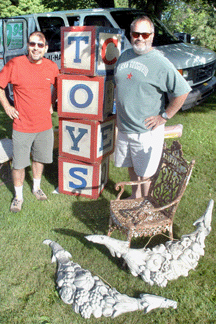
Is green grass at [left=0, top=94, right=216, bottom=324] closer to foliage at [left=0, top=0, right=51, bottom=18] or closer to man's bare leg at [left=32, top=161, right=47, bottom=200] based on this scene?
man's bare leg at [left=32, top=161, right=47, bottom=200]

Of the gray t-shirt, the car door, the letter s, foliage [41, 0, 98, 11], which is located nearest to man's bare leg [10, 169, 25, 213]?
the letter s

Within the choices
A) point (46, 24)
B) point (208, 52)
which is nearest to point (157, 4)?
point (208, 52)

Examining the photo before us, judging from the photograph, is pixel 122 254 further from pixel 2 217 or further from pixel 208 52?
pixel 208 52

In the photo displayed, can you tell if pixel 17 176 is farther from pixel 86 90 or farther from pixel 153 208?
pixel 153 208

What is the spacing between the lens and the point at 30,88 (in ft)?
11.1

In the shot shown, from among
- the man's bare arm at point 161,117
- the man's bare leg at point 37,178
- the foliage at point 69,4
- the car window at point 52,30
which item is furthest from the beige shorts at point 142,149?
→ the foliage at point 69,4

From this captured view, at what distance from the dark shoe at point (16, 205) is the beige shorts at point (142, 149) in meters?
1.45

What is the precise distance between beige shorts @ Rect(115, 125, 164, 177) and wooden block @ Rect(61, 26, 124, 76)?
87 cm

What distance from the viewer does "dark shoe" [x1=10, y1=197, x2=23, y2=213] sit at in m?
3.86

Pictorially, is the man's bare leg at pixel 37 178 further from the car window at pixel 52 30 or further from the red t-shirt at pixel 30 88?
the car window at pixel 52 30

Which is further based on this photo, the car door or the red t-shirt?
the car door

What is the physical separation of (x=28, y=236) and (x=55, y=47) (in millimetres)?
5575

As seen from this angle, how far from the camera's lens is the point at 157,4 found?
11.3 m

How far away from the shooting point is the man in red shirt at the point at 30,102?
3322 millimetres
